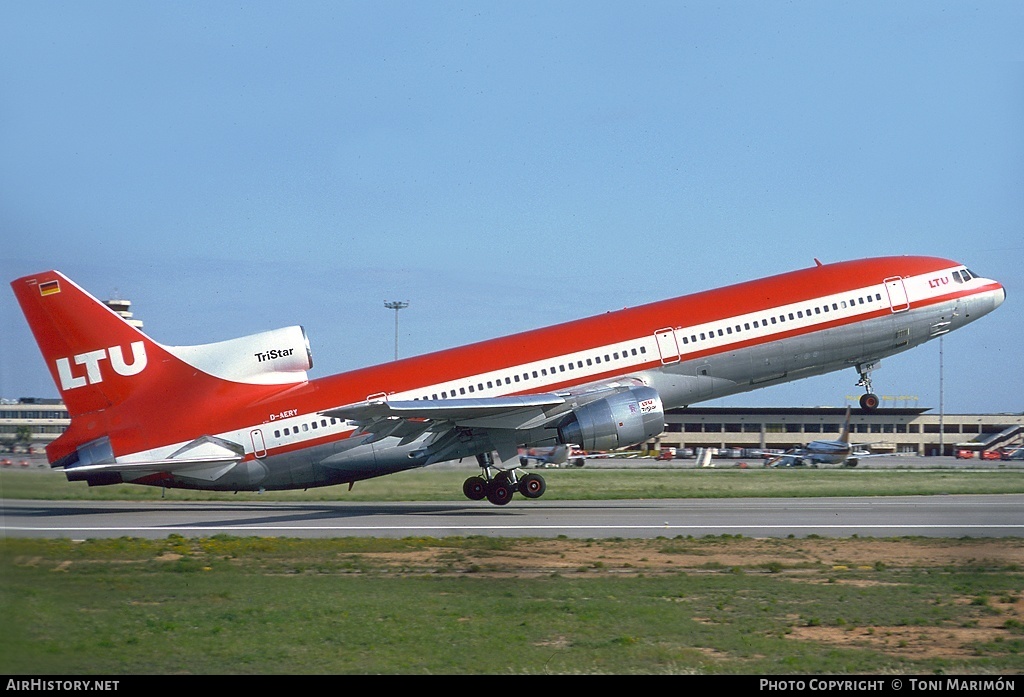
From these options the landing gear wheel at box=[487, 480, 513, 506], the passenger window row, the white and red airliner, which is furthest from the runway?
the passenger window row

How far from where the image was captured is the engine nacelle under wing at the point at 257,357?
30969 millimetres

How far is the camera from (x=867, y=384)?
3441cm

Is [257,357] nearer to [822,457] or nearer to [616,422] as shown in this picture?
[616,422]

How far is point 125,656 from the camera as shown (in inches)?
494

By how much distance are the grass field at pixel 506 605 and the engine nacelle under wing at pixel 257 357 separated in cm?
873

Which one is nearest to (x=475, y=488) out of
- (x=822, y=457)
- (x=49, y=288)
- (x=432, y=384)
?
(x=432, y=384)

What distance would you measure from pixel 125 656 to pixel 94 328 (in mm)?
19981

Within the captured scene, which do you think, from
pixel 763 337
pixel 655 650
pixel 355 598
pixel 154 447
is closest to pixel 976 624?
pixel 655 650

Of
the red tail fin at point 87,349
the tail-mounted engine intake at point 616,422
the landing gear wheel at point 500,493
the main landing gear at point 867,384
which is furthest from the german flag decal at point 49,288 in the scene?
the main landing gear at point 867,384

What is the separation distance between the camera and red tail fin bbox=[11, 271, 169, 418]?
2945cm

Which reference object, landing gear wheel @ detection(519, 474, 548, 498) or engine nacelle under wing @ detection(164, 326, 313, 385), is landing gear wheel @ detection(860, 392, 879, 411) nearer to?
landing gear wheel @ detection(519, 474, 548, 498)

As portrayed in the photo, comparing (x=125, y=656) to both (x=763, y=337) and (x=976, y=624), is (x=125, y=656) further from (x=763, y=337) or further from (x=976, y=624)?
(x=763, y=337)

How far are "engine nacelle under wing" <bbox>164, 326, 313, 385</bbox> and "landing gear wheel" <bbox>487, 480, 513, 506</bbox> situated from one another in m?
6.95

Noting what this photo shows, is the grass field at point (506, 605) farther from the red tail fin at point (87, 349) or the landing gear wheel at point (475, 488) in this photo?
the red tail fin at point (87, 349)
